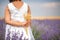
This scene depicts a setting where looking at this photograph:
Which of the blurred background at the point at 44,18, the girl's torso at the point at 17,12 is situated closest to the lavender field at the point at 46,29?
the blurred background at the point at 44,18

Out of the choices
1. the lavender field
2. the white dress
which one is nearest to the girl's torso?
the white dress

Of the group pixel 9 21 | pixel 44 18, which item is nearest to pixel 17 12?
pixel 9 21

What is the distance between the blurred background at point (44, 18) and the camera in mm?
1646

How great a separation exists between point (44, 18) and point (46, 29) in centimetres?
11

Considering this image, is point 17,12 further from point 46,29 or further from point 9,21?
point 46,29

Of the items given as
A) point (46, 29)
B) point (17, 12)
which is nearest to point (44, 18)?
point (46, 29)

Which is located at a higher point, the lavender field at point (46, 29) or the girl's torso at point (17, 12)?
the girl's torso at point (17, 12)

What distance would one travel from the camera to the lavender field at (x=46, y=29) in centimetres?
165

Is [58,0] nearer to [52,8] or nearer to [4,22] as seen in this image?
[52,8]

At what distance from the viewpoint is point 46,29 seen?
1.67m

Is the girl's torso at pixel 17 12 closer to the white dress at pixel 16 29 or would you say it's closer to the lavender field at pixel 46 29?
the white dress at pixel 16 29

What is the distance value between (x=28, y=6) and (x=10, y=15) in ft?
0.63

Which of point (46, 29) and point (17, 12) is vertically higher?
point (17, 12)

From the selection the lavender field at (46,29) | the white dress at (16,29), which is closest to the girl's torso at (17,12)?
the white dress at (16,29)
